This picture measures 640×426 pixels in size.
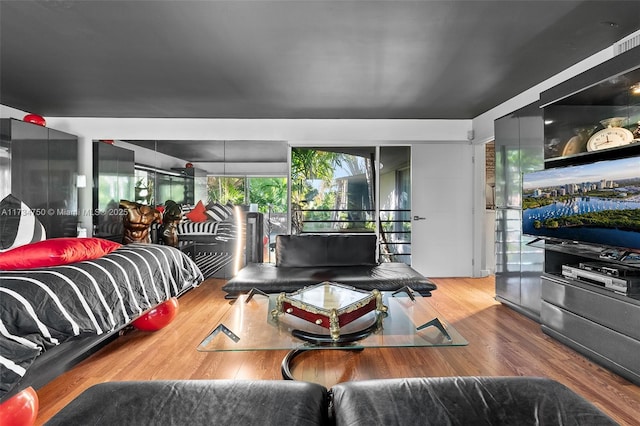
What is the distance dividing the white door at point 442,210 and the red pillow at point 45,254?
4524 mm

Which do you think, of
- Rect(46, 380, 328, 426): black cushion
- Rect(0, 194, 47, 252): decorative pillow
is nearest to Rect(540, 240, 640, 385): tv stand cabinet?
Rect(46, 380, 328, 426): black cushion

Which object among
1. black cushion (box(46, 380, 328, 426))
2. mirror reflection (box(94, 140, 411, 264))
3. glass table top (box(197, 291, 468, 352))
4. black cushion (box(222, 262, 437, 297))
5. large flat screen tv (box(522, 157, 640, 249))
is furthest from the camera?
mirror reflection (box(94, 140, 411, 264))

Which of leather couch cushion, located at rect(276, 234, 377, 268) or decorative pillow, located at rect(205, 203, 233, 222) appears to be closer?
leather couch cushion, located at rect(276, 234, 377, 268)

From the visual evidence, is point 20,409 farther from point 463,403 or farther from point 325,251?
point 325,251

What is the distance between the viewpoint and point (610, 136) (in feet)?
9.75

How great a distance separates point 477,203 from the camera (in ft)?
19.2

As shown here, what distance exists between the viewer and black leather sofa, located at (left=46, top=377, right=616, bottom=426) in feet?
3.68

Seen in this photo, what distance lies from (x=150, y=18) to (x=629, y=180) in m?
3.41

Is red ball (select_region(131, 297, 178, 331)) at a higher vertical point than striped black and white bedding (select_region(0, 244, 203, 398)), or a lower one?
lower

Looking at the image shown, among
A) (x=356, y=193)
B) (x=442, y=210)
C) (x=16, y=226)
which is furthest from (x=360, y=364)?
(x=442, y=210)

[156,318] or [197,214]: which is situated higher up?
[197,214]

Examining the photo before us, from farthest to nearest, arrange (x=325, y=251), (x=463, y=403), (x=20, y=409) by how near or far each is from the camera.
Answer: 1. (x=325, y=251)
2. (x=20, y=409)
3. (x=463, y=403)

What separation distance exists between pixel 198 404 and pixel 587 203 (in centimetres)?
303

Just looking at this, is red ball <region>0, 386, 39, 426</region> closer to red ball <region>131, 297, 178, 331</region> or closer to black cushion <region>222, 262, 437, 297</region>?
red ball <region>131, 297, 178, 331</region>
